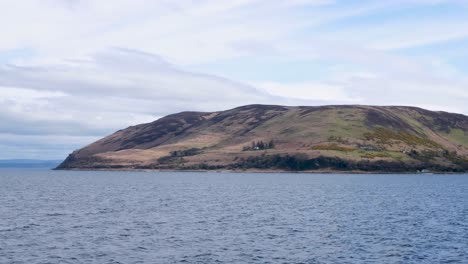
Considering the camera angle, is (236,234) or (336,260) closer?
(336,260)

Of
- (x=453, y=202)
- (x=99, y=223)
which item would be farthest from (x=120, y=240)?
(x=453, y=202)

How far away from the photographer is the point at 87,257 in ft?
190

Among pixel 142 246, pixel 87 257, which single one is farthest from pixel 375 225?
pixel 87 257

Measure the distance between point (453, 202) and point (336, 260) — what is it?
249ft

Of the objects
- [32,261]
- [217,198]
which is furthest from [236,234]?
[217,198]

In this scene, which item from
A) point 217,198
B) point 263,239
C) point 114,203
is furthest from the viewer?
point 217,198

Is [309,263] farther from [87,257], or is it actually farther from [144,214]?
[144,214]

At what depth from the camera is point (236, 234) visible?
242 ft

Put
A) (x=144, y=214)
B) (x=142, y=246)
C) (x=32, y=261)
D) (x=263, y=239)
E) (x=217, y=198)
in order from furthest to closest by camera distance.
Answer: (x=217, y=198)
(x=144, y=214)
(x=263, y=239)
(x=142, y=246)
(x=32, y=261)

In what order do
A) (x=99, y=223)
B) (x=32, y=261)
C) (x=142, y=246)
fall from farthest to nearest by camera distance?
1. (x=99, y=223)
2. (x=142, y=246)
3. (x=32, y=261)

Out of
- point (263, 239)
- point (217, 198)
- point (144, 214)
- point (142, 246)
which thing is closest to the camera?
point (142, 246)

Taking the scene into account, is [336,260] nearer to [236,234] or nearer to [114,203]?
[236,234]

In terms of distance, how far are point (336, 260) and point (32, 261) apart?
2863 cm

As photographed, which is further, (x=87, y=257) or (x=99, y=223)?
(x=99, y=223)
